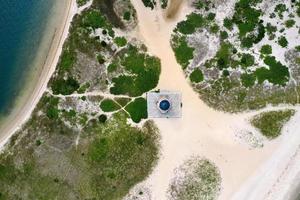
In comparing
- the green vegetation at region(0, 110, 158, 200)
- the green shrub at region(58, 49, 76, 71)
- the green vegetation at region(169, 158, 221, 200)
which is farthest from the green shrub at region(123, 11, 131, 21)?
the green vegetation at region(169, 158, 221, 200)

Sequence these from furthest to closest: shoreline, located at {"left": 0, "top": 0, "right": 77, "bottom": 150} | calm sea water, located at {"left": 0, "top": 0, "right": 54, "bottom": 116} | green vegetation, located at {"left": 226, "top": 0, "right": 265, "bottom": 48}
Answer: calm sea water, located at {"left": 0, "top": 0, "right": 54, "bottom": 116} → shoreline, located at {"left": 0, "top": 0, "right": 77, "bottom": 150} → green vegetation, located at {"left": 226, "top": 0, "right": 265, "bottom": 48}

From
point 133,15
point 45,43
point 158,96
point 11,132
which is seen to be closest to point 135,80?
point 158,96

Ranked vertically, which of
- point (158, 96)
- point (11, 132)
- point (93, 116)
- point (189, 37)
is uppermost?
point (189, 37)

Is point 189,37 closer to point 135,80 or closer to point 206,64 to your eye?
point 206,64

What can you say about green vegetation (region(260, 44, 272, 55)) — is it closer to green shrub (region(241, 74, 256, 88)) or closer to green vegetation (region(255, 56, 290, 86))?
green vegetation (region(255, 56, 290, 86))

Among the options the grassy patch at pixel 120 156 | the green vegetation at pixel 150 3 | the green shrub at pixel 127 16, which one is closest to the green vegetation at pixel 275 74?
the grassy patch at pixel 120 156

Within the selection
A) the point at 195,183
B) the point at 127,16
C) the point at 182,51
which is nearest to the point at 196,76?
the point at 182,51

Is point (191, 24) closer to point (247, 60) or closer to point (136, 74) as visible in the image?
point (247, 60)
